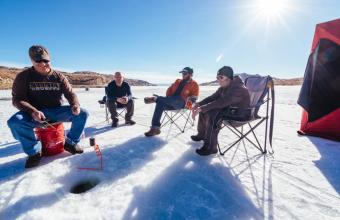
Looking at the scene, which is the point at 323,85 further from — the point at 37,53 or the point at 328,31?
the point at 37,53

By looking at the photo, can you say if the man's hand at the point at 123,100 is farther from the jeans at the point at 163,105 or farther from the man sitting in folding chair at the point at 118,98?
the jeans at the point at 163,105

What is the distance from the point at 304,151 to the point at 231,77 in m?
1.76

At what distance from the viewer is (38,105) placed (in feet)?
9.90

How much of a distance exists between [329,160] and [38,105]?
4420 millimetres

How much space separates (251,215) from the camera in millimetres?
1808

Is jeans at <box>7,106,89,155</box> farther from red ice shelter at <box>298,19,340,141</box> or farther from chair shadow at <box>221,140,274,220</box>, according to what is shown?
red ice shelter at <box>298,19,340,141</box>

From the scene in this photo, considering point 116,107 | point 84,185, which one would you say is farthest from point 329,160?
point 116,107

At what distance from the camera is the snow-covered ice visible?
1840 mm

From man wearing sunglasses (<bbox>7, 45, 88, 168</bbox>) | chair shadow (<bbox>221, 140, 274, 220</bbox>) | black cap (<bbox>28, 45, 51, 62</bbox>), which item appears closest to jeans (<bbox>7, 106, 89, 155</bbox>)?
man wearing sunglasses (<bbox>7, 45, 88, 168</bbox>)

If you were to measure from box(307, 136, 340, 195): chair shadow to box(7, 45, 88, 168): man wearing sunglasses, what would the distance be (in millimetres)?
3458

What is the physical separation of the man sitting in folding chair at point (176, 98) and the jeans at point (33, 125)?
4.82ft

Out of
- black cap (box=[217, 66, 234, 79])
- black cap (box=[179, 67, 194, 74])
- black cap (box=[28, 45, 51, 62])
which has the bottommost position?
black cap (box=[217, 66, 234, 79])

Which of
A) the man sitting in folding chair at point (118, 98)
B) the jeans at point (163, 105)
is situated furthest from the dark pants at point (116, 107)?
the jeans at point (163, 105)

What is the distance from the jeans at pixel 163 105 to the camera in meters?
4.37
